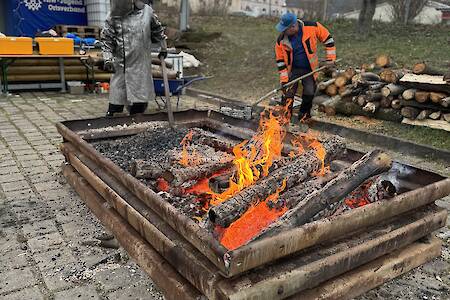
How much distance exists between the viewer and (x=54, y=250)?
3.48 meters

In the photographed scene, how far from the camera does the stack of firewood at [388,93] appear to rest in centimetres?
689

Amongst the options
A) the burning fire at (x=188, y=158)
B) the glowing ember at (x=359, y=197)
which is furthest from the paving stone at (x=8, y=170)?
the glowing ember at (x=359, y=197)

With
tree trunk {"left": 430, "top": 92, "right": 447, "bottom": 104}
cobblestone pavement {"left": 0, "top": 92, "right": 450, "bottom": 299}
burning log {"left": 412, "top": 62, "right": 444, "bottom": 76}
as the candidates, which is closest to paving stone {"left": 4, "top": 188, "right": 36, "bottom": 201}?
cobblestone pavement {"left": 0, "top": 92, "right": 450, "bottom": 299}

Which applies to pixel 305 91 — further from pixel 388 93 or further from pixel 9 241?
pixel 9 241

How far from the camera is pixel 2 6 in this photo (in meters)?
14.4

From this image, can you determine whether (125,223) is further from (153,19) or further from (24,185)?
(153,19)

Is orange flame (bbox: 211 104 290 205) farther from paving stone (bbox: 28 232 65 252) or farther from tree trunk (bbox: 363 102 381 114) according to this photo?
tree trunk (bbox: 363 102 381 114)

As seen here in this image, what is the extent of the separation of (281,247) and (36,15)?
1398 centimetres

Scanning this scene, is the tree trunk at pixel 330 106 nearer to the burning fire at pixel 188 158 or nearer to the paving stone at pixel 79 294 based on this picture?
the burning fire at pixel 188 158

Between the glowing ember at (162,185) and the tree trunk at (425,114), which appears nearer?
the glowing ember at (162,185)

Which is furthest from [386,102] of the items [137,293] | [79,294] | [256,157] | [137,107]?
[79,294]

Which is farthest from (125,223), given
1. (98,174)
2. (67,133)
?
(67,133)

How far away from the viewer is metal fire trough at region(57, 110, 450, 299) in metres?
2.40

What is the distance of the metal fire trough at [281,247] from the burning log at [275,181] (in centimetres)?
22
